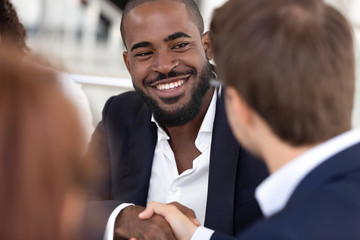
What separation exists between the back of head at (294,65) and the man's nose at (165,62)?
0.82m

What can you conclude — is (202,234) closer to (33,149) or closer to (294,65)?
(294,65)

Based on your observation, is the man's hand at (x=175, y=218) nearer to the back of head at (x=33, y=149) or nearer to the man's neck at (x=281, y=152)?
the man's neck at (x=281, y=152)

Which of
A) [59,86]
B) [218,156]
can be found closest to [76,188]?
[59,86]

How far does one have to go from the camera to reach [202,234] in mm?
1497

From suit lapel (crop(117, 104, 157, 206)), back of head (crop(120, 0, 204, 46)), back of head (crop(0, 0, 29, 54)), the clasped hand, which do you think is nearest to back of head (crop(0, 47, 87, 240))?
the clasped hand

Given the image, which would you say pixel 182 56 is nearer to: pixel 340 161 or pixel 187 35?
pixel 187 35

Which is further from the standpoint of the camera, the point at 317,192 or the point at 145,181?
the point at 145,181

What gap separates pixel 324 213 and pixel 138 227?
84cm

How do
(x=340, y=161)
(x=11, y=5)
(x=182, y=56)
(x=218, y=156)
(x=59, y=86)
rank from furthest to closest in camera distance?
(x=11, y=5) < (x=182, y=56) < (x=218, y=156) < (x=340, y=161) < (x=59, y=86)

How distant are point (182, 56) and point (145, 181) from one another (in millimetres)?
419

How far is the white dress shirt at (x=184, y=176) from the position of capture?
175cm

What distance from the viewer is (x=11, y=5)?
7.55ft

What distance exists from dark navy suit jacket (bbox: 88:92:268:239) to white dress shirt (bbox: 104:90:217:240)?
0.03 meters

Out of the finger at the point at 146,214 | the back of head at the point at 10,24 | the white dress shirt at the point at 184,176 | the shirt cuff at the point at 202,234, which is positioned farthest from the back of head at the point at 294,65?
the back of head at the point at 10,24
